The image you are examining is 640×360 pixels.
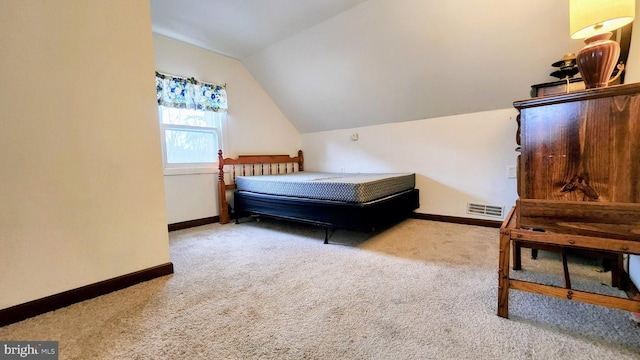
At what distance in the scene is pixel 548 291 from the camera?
3.83 ft

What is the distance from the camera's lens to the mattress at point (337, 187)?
240cm

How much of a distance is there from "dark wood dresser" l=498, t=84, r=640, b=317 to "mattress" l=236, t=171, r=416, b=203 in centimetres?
133

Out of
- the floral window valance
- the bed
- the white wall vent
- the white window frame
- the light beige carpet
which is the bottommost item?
the light beige carpet

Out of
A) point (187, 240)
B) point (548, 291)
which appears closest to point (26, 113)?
point (187, 240)

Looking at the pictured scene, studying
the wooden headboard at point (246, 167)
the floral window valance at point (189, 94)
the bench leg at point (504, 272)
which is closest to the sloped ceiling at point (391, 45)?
the floral window valance at point (189, 94)

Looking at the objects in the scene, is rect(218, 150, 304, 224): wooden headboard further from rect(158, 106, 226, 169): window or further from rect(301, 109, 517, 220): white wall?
rect(301, 109, 517, 220): white wall

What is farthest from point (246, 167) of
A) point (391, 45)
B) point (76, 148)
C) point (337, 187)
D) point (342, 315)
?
point (342, 315)

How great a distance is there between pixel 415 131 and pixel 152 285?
3215 millimetres

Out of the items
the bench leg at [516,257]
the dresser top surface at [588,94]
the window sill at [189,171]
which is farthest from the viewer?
the window sill at [189,171]

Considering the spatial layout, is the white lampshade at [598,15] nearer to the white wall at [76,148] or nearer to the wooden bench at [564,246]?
the wooden bench at [564,246]

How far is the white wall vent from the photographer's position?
9.44ft

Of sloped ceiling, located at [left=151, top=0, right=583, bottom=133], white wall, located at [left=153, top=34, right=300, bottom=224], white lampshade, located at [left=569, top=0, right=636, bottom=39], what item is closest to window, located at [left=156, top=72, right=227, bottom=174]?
white wall, located at [left=153, top=34, right=300, bottom=224]

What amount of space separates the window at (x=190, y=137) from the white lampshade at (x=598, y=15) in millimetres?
3516

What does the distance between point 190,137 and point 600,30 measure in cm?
367
